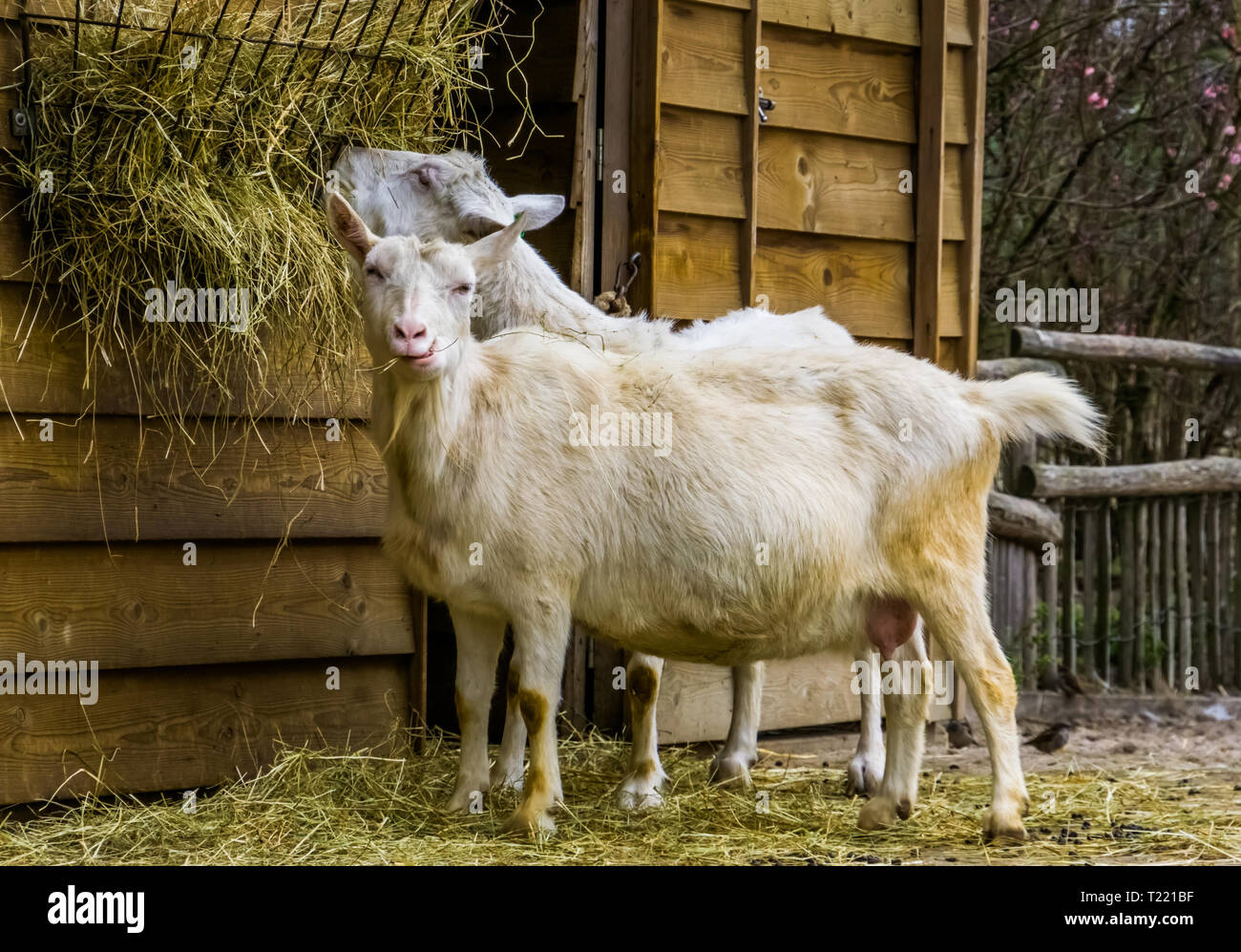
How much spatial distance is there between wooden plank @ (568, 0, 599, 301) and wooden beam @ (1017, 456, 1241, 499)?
3.33 m

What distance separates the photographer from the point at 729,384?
4969 mm

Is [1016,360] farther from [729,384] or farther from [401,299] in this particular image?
[401,299]

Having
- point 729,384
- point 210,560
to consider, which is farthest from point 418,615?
point 729,384

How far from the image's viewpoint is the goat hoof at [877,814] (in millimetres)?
4988

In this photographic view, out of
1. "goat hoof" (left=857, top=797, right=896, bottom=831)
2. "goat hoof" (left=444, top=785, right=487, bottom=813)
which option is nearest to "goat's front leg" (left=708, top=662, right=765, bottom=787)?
"goat hoof" (left=857, top=797, right=896, bottom=831)

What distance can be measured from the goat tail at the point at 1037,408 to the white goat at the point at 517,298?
874 mm

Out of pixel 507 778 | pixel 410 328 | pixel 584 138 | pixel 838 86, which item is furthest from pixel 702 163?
pixel 507 778

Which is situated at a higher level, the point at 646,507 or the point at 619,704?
the point at 646,507

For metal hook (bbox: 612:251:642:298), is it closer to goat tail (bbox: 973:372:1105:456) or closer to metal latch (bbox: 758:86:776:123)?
metal latch (bbox: 758:86:776:123)

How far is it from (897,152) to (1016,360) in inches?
82.3

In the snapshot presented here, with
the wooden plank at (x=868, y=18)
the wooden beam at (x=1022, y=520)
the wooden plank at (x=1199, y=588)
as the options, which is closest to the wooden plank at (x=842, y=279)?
the wooden plank at (x=868, y=18)

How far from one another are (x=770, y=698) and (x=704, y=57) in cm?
297

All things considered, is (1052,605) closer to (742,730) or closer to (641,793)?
(742,730)

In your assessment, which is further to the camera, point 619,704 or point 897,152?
point 897,152
